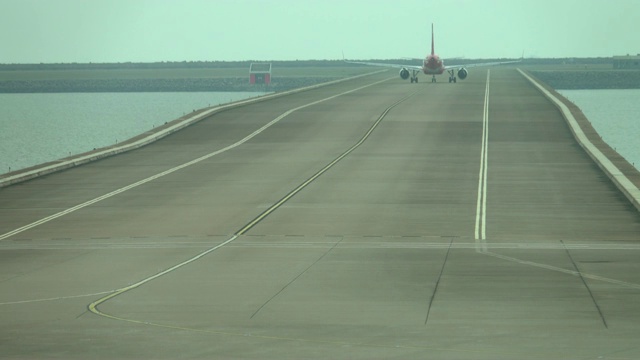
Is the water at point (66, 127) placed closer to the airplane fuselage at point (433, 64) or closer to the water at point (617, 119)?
the airplane fuselage at point (433, 64)

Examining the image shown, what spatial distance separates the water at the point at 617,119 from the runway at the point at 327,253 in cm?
3136

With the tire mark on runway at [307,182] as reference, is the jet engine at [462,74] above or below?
below

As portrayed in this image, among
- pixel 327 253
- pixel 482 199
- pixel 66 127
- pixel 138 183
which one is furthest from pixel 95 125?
pixel 327 253

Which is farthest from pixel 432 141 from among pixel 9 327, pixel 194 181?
pixel 9 327

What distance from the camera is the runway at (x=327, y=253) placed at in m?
21.3

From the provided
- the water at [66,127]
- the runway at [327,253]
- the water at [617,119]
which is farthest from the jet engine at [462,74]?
the runway at [327,253]

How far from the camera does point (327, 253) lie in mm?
31766

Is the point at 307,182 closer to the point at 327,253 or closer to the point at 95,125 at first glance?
the point at 327,253

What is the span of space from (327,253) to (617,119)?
11106 centimetres

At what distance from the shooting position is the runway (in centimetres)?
2127

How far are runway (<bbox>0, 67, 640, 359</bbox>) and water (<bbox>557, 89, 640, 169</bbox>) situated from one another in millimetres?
31359

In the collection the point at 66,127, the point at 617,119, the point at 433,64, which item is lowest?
the point at 617,119

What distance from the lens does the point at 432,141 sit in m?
62.4

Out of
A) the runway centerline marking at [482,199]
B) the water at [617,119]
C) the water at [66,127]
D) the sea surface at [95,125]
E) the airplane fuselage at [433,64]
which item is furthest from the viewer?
the airplane fuselage at [433,64]
